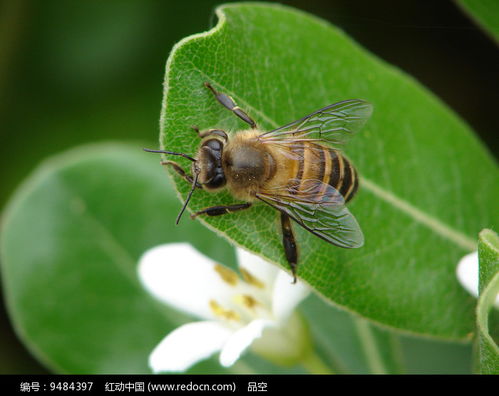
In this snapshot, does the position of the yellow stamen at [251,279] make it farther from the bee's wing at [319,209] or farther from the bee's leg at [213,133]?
the bee's leg at [213,133]

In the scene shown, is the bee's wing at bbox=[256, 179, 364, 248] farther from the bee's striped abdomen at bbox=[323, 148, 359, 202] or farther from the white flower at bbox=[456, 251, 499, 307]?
the white flower at bbox=[456, 251, 499, 307]

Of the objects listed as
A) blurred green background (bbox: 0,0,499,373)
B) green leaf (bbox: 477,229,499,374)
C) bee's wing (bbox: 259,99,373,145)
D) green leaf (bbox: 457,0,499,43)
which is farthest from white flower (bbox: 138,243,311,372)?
blurred green background (bbox: 0,0,499,373)

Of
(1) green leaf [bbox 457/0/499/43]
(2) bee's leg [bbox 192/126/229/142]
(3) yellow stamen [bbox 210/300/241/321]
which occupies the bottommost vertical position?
(3) yellow stamen [bbox 210/300/241/321]

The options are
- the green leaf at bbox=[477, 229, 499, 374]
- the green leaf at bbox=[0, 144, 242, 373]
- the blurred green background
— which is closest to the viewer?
the green leaf at bbox=[477, 229, 499, 374]

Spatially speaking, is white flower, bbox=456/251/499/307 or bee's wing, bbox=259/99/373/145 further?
bee's wing, bbox=259/99/373/145

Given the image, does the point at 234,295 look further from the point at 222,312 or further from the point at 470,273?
the point at 470,273

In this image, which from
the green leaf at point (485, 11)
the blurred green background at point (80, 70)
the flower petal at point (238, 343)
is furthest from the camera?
the blurred green background at point (80, 70)

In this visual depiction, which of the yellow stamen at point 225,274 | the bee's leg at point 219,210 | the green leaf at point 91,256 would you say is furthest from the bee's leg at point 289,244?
the green leaf at point 91,256
